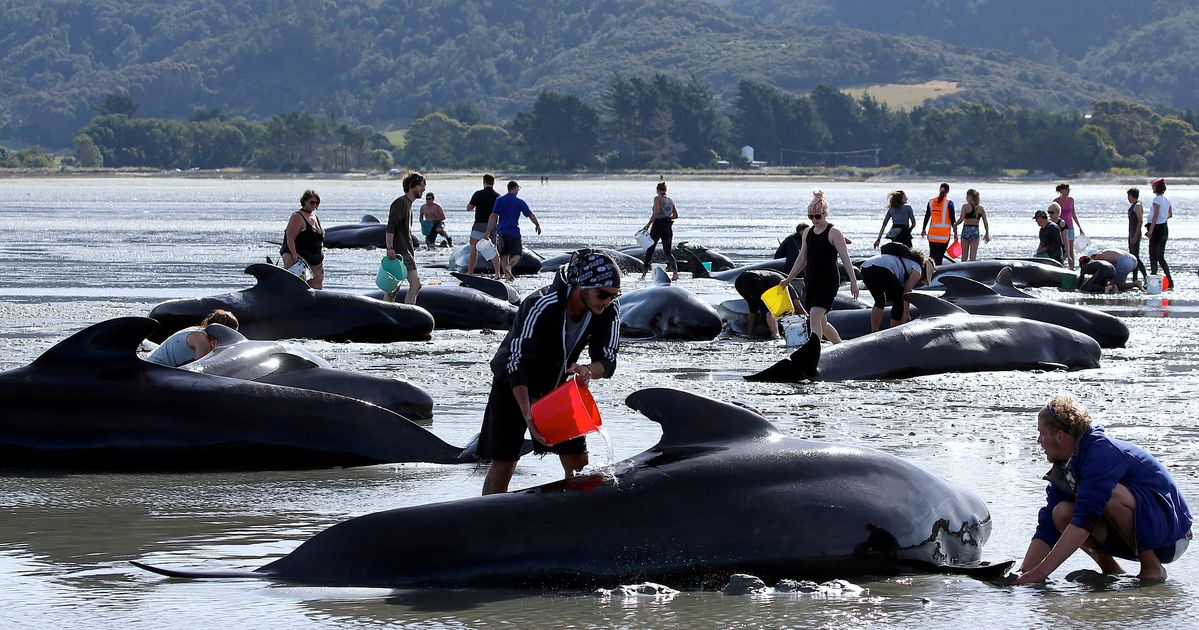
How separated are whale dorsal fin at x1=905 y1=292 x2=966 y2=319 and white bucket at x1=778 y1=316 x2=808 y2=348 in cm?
155

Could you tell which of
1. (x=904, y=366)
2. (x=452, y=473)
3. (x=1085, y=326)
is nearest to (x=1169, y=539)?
(x=452, y=473)

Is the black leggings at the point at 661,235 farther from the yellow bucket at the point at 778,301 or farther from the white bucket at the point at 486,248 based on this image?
the yellow bucket at the point at 778,301

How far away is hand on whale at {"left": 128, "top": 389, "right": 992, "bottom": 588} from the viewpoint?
689 cm

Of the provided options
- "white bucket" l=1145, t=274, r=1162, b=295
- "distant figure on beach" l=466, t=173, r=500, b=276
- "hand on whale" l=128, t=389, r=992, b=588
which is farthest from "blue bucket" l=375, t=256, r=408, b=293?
"hand on whale" l=128, t=389, r=992, b=588

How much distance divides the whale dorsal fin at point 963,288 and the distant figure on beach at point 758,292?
2.07m

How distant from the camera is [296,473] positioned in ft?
31.8

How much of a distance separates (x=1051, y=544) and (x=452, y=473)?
3.75 metres

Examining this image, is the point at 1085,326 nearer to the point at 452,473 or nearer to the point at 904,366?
the point at 904,366

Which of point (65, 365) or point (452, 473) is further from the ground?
point (65, 365)

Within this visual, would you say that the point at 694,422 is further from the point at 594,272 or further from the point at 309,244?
the point at 309,244

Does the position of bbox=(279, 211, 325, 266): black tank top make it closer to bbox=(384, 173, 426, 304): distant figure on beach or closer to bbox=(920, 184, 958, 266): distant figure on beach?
bbox=(384, 173, 426, 304): distant figure on beach

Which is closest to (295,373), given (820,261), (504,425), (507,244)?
(504,425)

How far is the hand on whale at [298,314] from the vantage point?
16281 millimetres

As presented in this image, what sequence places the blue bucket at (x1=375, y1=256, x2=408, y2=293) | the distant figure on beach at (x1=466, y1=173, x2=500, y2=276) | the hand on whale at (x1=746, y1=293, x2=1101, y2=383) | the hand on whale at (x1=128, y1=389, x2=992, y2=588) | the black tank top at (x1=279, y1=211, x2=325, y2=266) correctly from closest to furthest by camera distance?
1. the hand on whale at (x1=128, y1=389, x2=992, y2=588)
2. the hand on whale at (x1=746, y1=293, x2=1101, y2=383)
3. the black tank top at (x1=279, y1=211, x2=325, y2=266)
4. the blue bucket at (x1=375, y1=256, x2=408, y2=293)
5. the distant figure on beach at (x1=466, y1=173, x2=500, y2=276)
